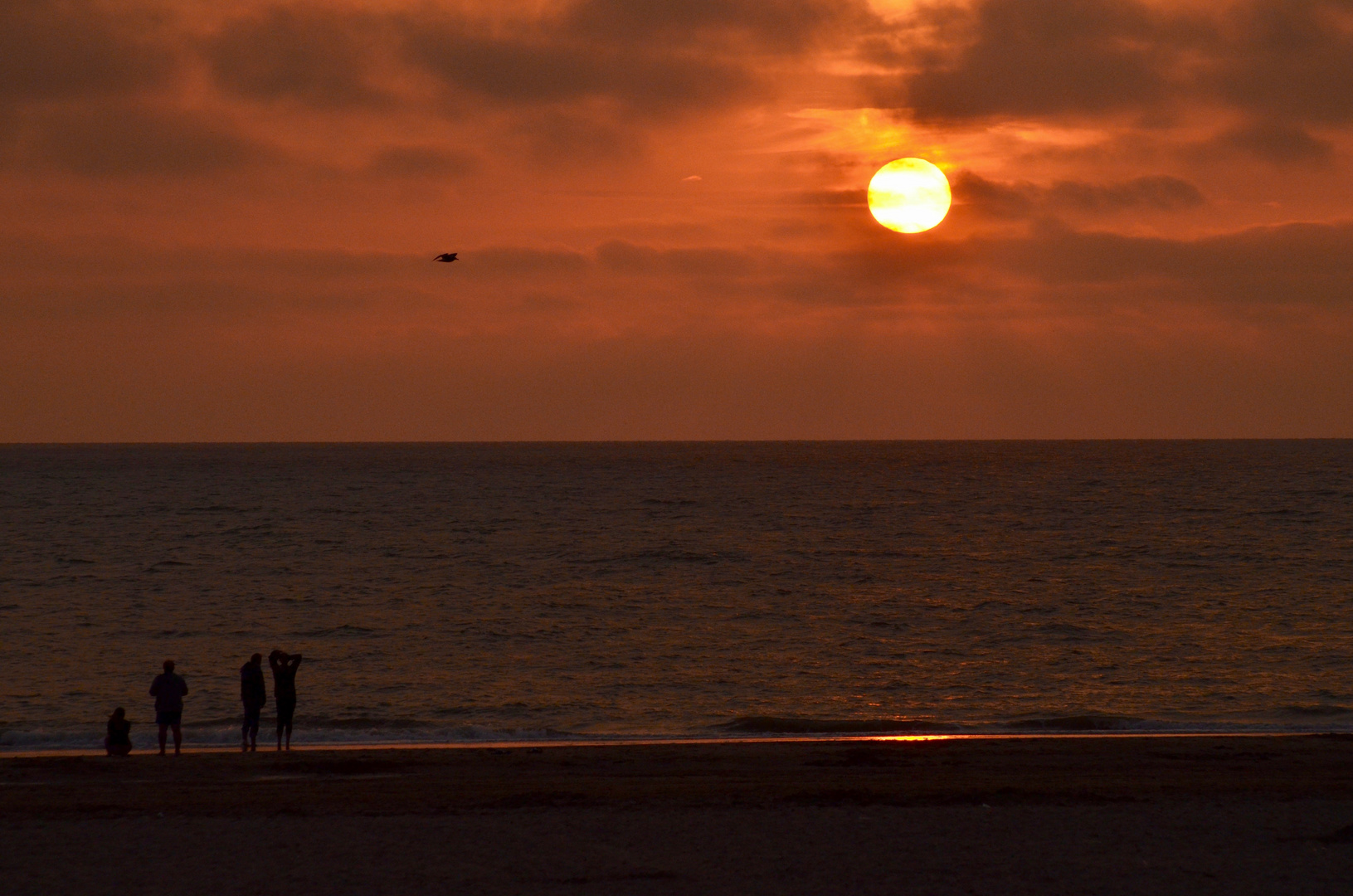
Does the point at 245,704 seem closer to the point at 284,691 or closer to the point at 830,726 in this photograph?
the point at 284,691

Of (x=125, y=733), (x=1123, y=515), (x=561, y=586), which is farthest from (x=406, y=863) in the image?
(x=1123, y=515)

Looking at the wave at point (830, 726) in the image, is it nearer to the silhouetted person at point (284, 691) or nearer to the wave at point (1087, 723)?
the wave at point (1087, 723)

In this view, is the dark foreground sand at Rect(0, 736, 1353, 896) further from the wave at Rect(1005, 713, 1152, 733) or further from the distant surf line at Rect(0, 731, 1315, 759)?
the wave at Rect(1005, 713, 1152, 733)

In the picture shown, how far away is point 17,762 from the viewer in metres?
20.8

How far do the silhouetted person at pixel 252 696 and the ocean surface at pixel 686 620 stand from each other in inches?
93.1

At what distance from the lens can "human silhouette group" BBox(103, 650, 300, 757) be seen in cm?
2183

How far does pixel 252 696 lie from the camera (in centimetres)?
2244

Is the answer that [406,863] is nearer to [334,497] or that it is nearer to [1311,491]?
[334,497]

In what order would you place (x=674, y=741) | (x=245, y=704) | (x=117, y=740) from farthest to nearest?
(x=674, y=741)
(x=245, y=704)
(x=117, y=740)

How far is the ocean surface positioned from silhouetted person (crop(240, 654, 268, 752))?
237 centimetres

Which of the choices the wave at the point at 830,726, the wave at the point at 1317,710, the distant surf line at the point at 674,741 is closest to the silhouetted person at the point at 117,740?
the distant surf line at the point at 674,741

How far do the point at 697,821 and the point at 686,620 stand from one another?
27534 millimetres

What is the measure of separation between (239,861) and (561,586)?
133 ft

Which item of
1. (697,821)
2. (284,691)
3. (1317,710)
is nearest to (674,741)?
(284,691)
